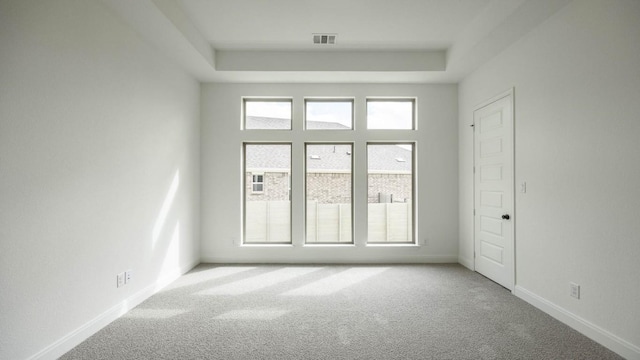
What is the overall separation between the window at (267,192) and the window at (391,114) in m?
1.44

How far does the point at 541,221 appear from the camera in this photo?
117 inches

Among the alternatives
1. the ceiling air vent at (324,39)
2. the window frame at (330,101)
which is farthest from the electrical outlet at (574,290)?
the ceiling air vent at (324,39)

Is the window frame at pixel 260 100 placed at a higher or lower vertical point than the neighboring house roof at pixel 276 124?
higher

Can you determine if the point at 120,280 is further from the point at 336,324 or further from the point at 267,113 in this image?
the point at 267,113

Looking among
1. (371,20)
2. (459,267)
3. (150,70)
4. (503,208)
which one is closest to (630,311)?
(503,208)

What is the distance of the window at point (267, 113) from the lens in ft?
15.5

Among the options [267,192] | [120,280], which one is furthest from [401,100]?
[120,280]

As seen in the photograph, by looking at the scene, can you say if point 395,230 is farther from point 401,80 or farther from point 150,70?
point 150,70

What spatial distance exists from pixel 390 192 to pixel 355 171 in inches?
26.5

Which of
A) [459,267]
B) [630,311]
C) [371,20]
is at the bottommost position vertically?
[459,267]

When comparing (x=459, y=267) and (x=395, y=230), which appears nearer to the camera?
(x=459, y=267)

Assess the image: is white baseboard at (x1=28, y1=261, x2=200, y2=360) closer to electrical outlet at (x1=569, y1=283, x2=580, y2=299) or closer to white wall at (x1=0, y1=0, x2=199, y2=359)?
white wall at (x1=0, y1=0, x2=199, y2=359)

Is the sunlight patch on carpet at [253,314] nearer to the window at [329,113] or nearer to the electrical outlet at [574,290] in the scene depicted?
the electrical outlet at [574,290]

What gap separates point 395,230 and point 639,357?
2.92 m
